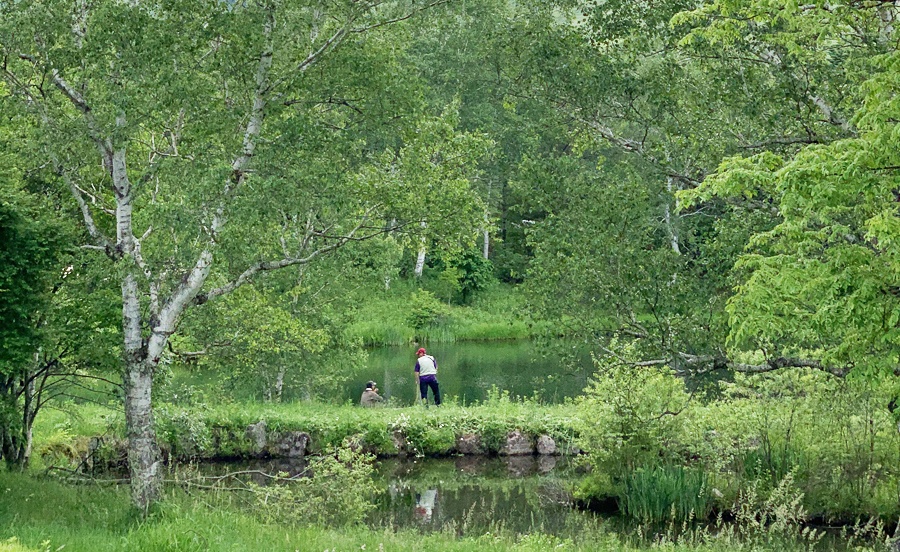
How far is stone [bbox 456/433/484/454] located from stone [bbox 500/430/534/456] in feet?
1.42

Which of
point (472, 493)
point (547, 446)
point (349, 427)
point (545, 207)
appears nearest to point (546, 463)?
point (547, 446)

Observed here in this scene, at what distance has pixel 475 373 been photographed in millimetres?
28469

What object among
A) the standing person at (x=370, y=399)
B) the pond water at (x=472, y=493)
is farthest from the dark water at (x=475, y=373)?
the pond water at (x=472, y=493)

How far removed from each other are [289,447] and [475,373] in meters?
12.4

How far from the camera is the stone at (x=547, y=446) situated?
17047 millimetres

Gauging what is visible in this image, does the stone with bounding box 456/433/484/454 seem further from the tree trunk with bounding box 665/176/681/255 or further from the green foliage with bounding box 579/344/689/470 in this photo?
the tree trunk with bounding box 665/176/681/255

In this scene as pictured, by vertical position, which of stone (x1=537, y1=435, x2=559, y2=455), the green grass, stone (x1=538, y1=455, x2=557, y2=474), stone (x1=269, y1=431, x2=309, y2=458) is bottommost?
stone (x1=538, y1=455, x2=557, y2=474)

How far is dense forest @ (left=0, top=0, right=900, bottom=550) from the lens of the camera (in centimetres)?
873

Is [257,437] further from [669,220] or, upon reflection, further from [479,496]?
[669,220]

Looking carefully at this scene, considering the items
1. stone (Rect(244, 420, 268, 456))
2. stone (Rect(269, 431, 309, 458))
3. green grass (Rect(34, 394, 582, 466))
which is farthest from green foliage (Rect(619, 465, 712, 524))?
stone (Rect(244, 420, 268, 456))

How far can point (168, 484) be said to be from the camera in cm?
1283

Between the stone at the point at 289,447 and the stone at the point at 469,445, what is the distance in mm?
2793

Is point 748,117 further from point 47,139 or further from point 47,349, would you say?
point 47,349

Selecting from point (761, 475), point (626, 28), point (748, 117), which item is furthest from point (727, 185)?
point (761, 475)
